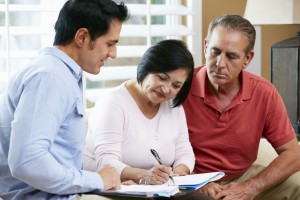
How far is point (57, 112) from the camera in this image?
1.55 meters

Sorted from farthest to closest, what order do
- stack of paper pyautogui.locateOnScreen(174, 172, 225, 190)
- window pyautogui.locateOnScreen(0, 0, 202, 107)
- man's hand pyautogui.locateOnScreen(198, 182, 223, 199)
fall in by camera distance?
window pyautogui.locateOnScreen(0, 0, 202, 107) < man's hand pyautogui.locateOnScreen(198, 182, 223, 199) < stack of paper pyautogui.locateOnScreen(174, 172, 225, 190)

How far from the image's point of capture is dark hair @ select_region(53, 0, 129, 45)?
1681mm

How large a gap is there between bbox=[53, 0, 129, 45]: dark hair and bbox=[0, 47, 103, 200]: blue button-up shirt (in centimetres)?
6

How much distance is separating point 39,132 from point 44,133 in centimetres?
1

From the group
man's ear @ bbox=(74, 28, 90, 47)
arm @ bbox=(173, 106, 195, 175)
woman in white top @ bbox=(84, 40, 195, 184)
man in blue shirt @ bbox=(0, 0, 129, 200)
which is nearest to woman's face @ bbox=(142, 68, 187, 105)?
woman in white top @ bbox=(84, 40, 195, 184)

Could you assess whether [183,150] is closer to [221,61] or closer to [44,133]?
[221,61]

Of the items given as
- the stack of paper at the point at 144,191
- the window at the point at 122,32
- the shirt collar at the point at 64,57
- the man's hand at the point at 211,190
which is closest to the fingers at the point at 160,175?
the stack of paper at the point at 144,191

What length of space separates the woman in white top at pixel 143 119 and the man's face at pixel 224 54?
0.14 meters

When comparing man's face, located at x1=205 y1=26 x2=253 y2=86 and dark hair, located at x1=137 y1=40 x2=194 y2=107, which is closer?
dark hair, located at x1=137 y1=40 x2=194 y2=107

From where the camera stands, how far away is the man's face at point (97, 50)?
1703 millimetres

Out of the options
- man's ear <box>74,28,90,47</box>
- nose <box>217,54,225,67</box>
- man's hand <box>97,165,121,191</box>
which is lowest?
man's hand <box>97,165,121,191</box>

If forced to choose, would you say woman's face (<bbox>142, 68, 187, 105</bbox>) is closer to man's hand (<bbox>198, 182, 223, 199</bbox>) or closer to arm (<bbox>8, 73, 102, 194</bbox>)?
man's hand (<bbox>198, 182, 223, 199</bbox>)

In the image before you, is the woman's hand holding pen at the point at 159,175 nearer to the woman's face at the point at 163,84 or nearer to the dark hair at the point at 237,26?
the woman's face at the point at 163,84

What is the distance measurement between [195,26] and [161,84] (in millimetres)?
1183
